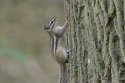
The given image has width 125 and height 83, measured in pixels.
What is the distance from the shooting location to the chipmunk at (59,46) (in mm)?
3608

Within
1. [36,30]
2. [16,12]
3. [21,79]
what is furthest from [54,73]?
[16,12]

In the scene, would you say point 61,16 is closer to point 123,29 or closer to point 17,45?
point 17,45

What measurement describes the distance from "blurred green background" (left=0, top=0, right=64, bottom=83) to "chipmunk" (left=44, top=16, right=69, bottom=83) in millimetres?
5123

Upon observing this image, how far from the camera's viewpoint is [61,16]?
11.3 metres

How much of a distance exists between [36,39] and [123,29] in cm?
798

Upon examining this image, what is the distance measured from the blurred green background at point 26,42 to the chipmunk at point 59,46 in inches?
202

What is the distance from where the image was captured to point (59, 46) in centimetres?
378

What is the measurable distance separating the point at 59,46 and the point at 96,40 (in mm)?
786

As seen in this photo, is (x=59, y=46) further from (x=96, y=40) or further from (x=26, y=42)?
(x=26, y=42)

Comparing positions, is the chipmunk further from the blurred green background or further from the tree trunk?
the blurred green background

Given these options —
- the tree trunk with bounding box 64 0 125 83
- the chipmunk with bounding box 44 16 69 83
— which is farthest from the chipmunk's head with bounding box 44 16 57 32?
the tree trunk with bounding box 64 0 125 83

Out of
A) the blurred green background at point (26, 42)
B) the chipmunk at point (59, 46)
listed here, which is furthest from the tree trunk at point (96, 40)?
the blurred green background at point (26, 42)

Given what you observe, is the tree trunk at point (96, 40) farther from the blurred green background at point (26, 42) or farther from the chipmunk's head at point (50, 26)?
the blurred green background at point (26, 42)

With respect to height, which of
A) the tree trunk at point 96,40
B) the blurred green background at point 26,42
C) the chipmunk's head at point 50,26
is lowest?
the tree trunk at point 96,40
